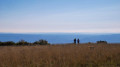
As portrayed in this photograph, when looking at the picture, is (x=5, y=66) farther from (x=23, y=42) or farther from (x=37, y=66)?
(x=23, y=42)

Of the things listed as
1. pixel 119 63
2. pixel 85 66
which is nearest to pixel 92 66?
pixel 85 66

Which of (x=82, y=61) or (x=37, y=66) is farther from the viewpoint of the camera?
(x=82, y=61)

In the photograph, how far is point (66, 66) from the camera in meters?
6.07

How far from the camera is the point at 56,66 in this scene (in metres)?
6.18

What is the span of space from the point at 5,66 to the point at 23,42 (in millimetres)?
21332

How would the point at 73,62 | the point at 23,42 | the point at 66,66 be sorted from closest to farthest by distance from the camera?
the point at 66,66 → the point at 73,62 → the point at 23,42

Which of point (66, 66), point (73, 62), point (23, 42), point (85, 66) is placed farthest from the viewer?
point (23, 42)

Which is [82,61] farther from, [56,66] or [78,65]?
[56,66]

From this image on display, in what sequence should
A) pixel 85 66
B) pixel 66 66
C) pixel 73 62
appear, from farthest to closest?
pixel 73 62, pixel 85 66, pixel 66 66

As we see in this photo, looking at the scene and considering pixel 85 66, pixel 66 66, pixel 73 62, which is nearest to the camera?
pixel 66 66

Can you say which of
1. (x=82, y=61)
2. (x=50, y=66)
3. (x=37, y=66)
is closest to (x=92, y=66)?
(x=82, y=61)

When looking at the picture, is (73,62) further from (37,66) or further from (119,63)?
(119,63)

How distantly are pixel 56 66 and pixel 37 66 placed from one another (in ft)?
2.98

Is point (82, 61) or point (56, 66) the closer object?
point (56, 66)
